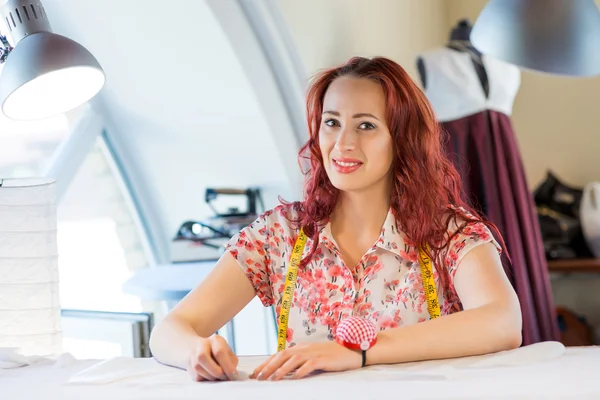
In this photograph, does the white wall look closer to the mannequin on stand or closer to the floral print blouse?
the mannequin on stand

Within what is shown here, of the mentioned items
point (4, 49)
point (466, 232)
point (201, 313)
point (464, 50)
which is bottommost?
point (201, 313)

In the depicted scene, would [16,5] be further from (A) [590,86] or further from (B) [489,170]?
(A) [590,86]

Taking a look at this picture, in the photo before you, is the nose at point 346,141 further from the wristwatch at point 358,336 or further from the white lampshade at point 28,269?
the white lampshade at point 28,269

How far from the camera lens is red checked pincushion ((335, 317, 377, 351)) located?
1.44m

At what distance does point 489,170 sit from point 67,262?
1840 millimetres

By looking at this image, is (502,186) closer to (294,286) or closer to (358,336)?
(294,286)

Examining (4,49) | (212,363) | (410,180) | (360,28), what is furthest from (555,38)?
(360,28)

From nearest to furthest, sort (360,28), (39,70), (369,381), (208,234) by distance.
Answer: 1. (369,381)
2. (39,70)
3. (208,234)
4. (360,28)

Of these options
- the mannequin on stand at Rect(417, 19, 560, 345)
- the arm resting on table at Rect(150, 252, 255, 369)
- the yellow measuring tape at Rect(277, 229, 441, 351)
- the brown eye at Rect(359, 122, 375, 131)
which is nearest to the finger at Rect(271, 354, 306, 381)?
the arm resting on table at Rect(150, 252, 255, 369)

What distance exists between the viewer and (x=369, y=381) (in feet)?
4.23

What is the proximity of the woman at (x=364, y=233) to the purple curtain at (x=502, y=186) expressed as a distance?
1.36 meters

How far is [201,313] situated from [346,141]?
A: 20.8 inches

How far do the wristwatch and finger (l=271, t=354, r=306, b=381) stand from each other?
0.33 ft

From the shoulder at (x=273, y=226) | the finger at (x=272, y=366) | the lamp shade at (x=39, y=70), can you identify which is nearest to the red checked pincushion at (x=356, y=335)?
the finger at (x=272, y=366)
